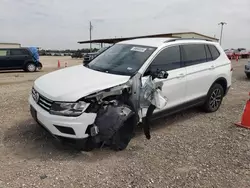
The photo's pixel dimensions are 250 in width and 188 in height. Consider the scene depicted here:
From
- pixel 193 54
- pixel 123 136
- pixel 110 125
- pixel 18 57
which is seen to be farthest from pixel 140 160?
pixel 18 57

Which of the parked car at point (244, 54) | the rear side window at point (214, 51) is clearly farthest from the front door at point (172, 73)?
the parked car at point (244, 54)

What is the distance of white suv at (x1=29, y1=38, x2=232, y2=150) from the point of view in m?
3.40

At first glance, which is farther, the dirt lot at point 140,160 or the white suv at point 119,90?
the white suv at point 119,90

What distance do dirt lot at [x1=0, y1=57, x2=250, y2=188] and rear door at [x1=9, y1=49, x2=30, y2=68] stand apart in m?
11.6

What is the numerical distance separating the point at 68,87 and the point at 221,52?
4.02 metres

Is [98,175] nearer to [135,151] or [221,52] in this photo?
[135,151]

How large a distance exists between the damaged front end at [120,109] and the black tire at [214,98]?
6.52 ft

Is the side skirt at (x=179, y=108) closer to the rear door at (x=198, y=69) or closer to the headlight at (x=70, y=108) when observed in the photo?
the rear door at (x=198, y=69)

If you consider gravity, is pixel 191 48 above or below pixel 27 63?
above

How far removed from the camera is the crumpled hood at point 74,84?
339 cm

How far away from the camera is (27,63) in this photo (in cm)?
Answer: 1584

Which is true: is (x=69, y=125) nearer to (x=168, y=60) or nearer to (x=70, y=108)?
(x=70, y=108)

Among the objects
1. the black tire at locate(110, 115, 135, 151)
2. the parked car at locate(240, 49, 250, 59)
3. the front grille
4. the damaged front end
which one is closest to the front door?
the damaged front end

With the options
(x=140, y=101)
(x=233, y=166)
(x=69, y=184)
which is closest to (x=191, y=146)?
(x=233, y=166)
